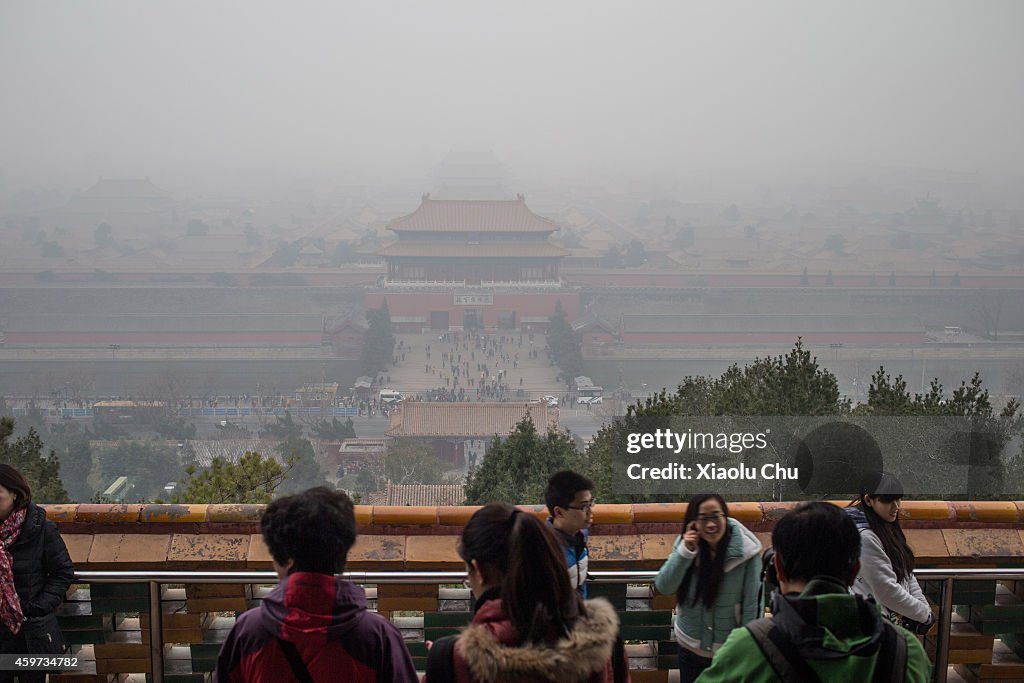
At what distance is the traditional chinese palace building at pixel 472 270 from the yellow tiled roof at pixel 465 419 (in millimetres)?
11020

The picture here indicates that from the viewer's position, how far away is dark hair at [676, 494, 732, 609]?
4.41 ft

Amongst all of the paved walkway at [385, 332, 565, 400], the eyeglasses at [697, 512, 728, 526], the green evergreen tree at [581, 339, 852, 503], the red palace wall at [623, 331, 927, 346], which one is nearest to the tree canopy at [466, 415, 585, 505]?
the green evergreen tree at [581, 339, 852, 503]

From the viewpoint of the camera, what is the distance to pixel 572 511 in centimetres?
138

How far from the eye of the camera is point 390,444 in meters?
16.2

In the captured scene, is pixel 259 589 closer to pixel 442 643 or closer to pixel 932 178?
pixel 442 643

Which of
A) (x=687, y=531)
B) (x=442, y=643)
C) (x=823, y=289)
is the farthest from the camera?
(x=823, y=289)

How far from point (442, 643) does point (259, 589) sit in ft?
2.43

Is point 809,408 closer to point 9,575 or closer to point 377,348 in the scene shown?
point 9,575

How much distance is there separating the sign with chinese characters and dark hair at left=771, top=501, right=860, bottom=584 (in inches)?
1053

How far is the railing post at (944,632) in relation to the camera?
154 cm

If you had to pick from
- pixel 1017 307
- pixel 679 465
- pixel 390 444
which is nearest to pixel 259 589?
pixel 679 465

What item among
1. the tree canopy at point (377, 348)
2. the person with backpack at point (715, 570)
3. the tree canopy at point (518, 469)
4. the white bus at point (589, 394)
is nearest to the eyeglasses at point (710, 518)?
the person with backpack at point (715, 570)

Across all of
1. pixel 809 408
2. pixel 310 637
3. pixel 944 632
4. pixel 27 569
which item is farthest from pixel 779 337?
pixel 310 637

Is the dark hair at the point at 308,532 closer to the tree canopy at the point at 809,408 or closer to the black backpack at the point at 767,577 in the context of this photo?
the black backpack at the point at 767,577
